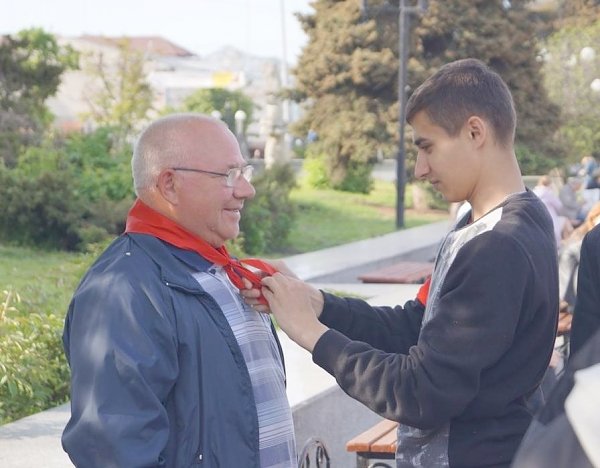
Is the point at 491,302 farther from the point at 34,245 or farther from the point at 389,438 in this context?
the point at 34,245

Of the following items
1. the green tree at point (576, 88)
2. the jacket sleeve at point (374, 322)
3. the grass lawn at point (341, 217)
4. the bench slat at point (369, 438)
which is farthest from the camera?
the green tree at point (576, 88)

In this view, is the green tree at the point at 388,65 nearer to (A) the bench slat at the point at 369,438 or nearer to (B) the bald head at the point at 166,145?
(A) the bench slat at the point at 369,438

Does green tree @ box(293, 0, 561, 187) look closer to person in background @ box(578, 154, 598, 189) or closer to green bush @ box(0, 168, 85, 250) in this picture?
person in background @ box(578, 154, 598, 189)

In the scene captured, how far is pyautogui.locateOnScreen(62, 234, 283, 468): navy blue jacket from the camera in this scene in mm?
2621

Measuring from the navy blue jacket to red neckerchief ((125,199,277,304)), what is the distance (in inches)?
1.1

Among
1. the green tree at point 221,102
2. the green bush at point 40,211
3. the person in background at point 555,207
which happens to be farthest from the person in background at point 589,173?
the green tree at point 221,102

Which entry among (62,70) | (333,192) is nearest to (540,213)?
(62,70)

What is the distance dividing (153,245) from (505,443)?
40.2 inches

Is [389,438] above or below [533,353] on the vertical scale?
below

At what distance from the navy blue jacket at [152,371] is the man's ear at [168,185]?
13 centimetres

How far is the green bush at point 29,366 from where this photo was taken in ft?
18.0

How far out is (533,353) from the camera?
→ 9.21 ft

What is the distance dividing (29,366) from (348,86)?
2265 cm

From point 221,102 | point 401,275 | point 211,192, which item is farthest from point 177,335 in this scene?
point 221,102
